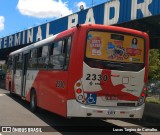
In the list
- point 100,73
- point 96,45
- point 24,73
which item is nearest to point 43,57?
point 96,45

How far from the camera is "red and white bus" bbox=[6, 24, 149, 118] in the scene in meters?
10.3

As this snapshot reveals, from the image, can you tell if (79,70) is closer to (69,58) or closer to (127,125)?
(69,58)

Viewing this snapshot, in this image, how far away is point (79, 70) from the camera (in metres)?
10.3

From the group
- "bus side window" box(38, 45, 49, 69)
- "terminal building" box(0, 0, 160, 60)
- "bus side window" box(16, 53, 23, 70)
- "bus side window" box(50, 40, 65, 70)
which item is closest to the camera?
"bus side window" box(50, 40, 65, 70)

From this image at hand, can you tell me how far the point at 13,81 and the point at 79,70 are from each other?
11.2 meters

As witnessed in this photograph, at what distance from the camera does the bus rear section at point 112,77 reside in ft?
33.6

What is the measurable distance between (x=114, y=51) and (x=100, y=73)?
79cm

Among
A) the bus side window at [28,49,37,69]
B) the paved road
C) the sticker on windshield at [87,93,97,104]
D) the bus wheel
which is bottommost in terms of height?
the paved road

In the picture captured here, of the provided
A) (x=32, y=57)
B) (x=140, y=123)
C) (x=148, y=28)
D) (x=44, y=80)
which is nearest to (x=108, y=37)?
(x=44, y=80)

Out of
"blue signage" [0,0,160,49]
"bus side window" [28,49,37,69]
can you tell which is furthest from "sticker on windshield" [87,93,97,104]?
"blue signage" [0,0,160,49]

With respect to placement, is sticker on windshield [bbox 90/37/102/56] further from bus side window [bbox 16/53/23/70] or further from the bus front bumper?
bus side window [bbox 16/53/23/70]

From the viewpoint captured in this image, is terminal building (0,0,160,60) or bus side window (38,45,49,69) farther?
terminal building (0,0,160,60)

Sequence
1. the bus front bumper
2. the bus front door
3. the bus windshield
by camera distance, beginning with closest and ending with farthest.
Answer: the bus front bumper → the bus windshield → the bus front door

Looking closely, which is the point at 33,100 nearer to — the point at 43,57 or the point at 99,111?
the point at 43,57
